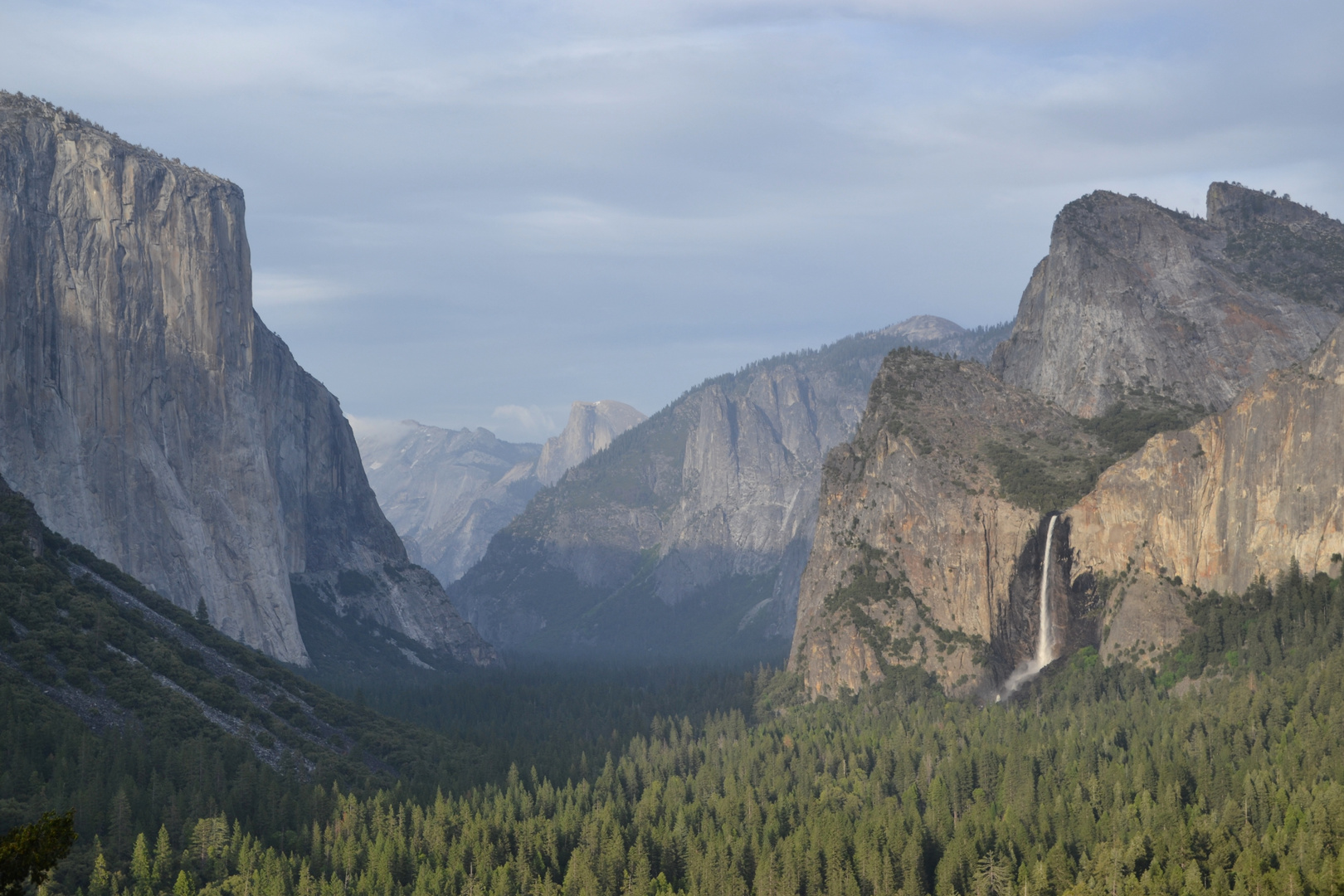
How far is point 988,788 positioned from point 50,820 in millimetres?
131248

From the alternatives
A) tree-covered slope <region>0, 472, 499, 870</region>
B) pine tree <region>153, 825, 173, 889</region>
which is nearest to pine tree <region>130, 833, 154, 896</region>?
pine tree <region>153, 825, 173, 889</region>

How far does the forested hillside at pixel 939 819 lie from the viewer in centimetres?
13062

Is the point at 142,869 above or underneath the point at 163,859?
underneath

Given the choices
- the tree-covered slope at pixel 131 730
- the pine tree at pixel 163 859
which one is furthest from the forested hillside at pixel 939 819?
the tree-covered slope at pixel 131 730

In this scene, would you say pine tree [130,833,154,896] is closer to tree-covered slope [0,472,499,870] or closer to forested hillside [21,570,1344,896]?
forested hillside [21,570,1344,896]

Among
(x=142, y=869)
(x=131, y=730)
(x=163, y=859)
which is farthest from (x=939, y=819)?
(x=131, y=730)

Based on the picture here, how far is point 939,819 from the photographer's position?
502 feet

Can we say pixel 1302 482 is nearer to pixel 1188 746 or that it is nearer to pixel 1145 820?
pixel 1188 746

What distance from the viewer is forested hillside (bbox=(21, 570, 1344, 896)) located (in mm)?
130625

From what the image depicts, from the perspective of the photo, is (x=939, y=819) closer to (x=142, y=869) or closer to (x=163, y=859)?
(x=163, y=859)

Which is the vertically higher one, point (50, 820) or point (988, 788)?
point (50, 820)

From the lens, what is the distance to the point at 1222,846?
130 metres

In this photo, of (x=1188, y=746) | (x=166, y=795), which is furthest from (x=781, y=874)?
(x=166, y=795)

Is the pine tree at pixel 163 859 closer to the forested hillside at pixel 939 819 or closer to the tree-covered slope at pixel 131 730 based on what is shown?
the forested hillside at pixel 939 819
